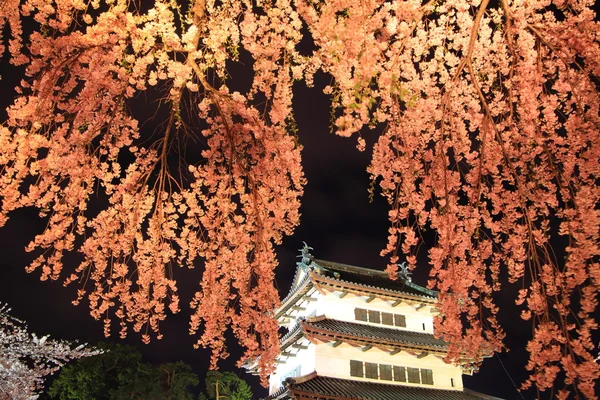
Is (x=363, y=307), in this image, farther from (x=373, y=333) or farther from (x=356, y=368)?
(x=356, y=368)

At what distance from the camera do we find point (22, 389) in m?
21.0

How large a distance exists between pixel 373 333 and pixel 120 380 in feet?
65.1

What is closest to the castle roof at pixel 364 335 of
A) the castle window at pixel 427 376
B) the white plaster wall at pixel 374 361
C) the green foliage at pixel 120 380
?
the white plaster wall at pixel 374 361

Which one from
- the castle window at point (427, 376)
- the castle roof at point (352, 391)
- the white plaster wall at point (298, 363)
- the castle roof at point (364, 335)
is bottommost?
the castle roof at point (352, 391)

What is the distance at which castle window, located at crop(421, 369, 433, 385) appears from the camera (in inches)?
786

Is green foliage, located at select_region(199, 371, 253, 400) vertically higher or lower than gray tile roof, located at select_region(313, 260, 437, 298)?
lower

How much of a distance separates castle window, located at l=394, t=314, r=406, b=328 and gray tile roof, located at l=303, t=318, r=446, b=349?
0.41 metres

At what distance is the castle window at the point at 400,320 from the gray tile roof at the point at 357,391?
9.46ft

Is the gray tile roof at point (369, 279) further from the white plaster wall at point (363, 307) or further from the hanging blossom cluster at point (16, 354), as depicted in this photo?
the hanging blossom cluster at point (16, 354)

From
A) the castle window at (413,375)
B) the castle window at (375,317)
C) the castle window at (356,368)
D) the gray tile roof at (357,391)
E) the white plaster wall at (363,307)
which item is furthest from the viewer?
the castle window at (375,317)

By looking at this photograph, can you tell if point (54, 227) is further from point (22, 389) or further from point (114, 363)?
point (114, 363)

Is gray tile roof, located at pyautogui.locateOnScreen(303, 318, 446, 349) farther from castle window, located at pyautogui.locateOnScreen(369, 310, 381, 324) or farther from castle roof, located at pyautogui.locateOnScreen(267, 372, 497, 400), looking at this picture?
castle roof, located at pyautogui.locateOnScreen(267, 372, 497, 400)

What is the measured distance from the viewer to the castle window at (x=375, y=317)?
21234 mm

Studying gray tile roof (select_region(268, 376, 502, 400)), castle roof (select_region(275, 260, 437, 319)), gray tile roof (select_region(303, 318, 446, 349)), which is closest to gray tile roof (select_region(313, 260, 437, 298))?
castle roof (select_region(275, 260, 437, 319))
